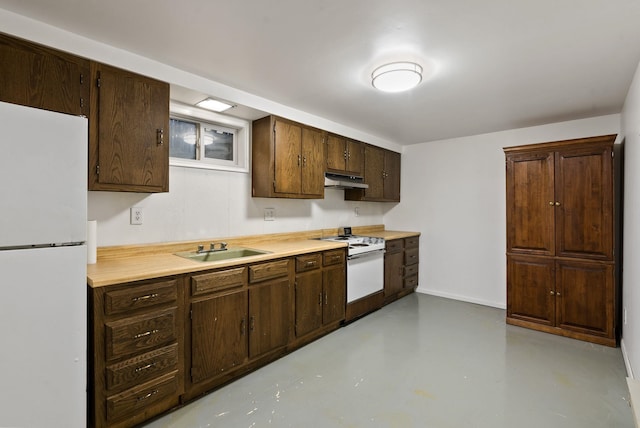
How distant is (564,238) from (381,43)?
277cm

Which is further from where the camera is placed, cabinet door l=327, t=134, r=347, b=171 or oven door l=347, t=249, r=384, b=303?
cabinet door l=327, t=134, r=347, b=171

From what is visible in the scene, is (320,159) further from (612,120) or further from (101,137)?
(612,120)

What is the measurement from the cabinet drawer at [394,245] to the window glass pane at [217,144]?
7.22 ft

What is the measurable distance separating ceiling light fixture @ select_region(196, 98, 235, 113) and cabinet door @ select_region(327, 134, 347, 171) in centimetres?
128

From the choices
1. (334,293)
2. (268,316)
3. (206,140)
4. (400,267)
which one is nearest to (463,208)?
(400,267)

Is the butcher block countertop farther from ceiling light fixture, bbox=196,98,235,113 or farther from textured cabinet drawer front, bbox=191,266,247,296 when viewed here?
ceiling light fixture, bbox=196,98,235,113

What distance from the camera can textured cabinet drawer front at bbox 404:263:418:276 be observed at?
442 centimetres

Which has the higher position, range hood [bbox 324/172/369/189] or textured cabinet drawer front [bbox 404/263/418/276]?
range hood [bbox 324/172/369/189]

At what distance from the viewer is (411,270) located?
15.0 feet

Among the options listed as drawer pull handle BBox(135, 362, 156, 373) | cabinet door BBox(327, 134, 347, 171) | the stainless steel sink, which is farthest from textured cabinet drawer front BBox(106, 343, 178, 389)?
cabinet door BBox(327, 134, 347, 171)

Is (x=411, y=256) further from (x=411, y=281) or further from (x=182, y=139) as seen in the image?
(x=182, y=139)

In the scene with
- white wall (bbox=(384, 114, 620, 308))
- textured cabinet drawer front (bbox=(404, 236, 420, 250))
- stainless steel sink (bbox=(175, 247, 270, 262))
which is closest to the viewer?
stainless steel sink (bbox=(175, 247, 270, 262))

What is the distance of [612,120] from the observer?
3.32 metres

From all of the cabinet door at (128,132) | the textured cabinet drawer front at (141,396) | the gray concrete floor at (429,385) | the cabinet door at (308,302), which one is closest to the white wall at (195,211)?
the cabinet door at (128,132)
